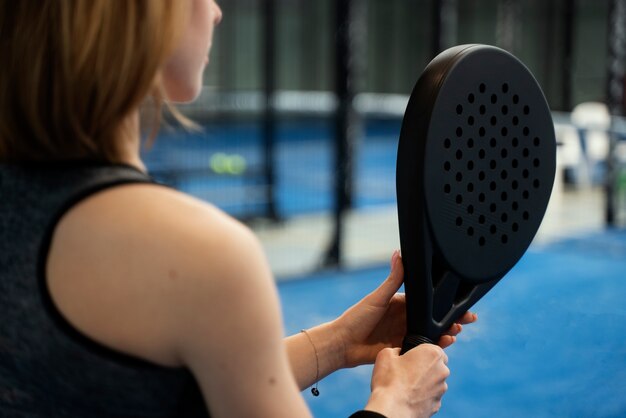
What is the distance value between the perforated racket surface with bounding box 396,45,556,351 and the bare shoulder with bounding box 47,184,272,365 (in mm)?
212

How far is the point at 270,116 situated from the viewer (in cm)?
516

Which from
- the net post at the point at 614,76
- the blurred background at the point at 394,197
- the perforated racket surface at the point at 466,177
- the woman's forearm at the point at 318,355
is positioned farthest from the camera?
the net post at the point at 614,76

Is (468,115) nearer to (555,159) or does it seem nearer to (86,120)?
(555,159)

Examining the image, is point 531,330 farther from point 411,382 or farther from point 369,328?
point 411,382

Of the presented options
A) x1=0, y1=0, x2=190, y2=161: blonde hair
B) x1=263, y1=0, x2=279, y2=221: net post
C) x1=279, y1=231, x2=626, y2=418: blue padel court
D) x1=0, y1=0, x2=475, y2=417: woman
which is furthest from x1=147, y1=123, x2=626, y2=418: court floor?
x1=263, y1=0, x2=279, y2=221: net post

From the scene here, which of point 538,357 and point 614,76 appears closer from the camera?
point 538,357

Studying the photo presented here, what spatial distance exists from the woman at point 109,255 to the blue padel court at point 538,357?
0.52 metres

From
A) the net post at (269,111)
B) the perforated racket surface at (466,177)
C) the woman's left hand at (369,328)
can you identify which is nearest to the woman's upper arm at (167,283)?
the perforated racket surface at (466,177)

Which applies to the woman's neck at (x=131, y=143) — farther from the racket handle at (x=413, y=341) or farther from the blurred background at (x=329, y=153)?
the blurred background at (x=329, y=153)

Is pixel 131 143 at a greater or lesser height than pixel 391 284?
greater

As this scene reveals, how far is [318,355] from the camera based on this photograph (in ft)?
3.35

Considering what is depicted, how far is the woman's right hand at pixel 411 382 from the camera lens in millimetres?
815

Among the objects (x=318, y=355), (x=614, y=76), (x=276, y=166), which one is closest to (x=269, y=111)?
(x=276, y=166)

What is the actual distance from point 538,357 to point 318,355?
319mm
